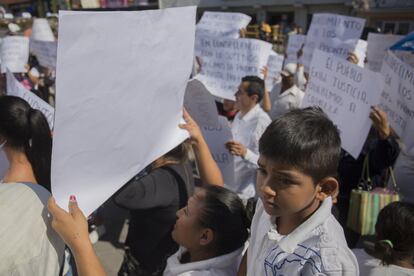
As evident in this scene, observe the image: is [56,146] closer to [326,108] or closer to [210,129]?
[210,129]

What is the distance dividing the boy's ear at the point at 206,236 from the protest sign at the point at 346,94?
108 centimetres

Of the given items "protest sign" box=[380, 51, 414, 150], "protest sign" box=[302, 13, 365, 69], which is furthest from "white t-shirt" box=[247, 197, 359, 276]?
"protest sign" box=[302, 13, 365, 69]

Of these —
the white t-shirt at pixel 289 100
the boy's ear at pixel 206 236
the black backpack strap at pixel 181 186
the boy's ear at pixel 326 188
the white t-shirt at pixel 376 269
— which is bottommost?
the white t-shirt at pixel 289 100

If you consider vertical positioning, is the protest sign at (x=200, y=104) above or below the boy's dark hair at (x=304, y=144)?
below

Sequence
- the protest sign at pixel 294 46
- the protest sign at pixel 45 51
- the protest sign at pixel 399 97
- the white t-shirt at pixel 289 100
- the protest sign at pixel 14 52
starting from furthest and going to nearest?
the protest sign at pixel 294 46
the protest sign at pixel 45 51
the protest sign at pixel 14 52
the white t-shirt at pixel 289 100
the protest sign at pixel 399 97

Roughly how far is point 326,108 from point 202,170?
1.11 m

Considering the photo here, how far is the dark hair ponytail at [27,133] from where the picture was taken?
5.09 ft

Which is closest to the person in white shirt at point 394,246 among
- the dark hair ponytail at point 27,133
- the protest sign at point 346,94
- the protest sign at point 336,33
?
the protest sign at point 346,94

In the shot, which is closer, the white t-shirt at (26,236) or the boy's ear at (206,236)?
the white t-shirt at (26,236)

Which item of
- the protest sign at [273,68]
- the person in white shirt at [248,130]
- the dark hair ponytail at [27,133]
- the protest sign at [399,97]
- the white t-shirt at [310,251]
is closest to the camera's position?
the white t-shirt at [310,251]

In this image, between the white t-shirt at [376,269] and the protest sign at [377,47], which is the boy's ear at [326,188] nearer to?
the white t-shirt at [376,269]

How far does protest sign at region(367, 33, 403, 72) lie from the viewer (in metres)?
3.11

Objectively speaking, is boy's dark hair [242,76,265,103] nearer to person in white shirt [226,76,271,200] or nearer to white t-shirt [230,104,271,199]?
person in white shirt [226,76,271,200]

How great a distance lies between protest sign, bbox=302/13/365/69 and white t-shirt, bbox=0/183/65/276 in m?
3.30
